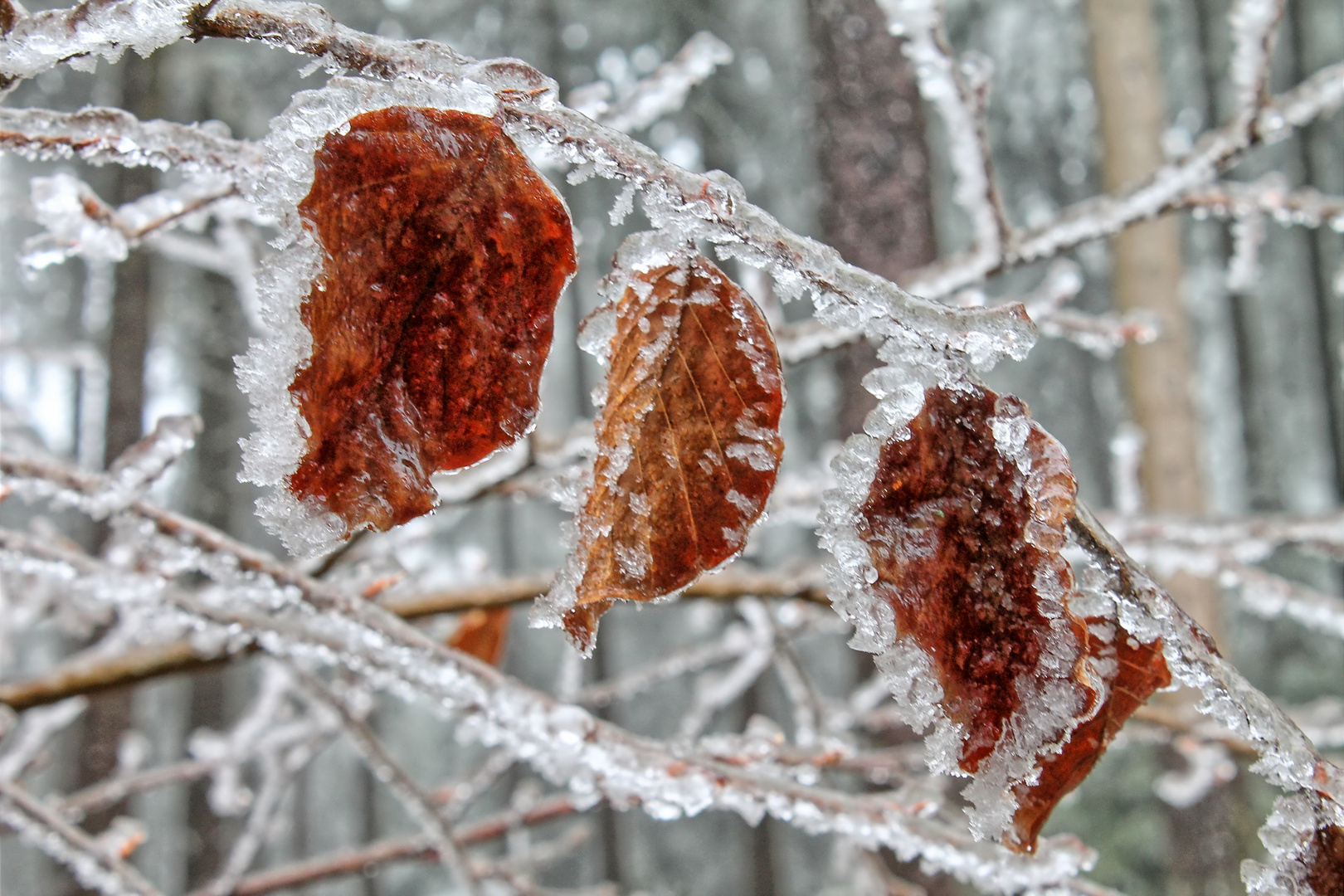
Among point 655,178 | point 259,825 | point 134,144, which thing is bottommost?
point 259,825

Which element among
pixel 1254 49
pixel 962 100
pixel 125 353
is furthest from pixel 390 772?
pixel 125 353

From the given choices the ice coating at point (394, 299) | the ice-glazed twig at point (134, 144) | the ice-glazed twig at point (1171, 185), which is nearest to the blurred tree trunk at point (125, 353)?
the ice-glazed twig at point (134, 144)

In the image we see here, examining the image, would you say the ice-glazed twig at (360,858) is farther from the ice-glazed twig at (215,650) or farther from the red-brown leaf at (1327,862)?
the red-brown leaf at (1327,862)

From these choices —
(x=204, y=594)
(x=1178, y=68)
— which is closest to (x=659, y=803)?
(x=204, y=594)

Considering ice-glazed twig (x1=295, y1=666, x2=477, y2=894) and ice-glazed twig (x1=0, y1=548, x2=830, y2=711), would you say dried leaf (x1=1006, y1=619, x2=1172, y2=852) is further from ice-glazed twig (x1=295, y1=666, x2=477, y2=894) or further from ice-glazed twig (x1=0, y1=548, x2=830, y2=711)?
ice-glazed twig (x1=295, y1=666, x2=477, y2=894)

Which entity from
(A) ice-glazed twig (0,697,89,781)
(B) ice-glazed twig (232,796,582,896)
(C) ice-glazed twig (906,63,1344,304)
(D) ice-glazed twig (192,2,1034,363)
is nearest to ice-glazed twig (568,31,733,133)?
(C) ice-glazed twig (906,63,1344,304)

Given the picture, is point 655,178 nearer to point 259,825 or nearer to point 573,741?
point 573,741
